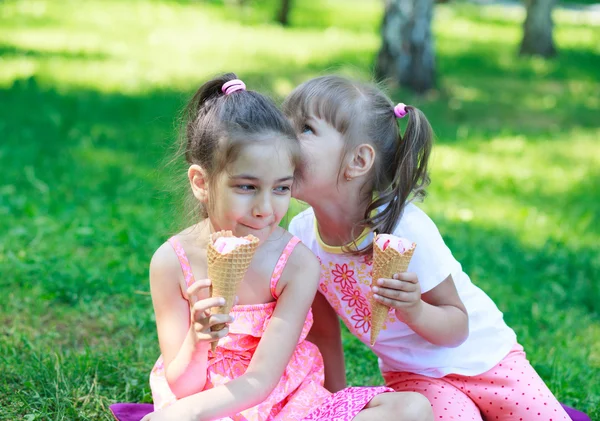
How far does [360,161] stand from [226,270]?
2.74 ft

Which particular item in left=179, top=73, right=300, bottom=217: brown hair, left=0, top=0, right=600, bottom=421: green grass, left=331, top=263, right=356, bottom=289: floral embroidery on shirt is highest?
left=179, top=73, right=300, bottom=217: brown hair

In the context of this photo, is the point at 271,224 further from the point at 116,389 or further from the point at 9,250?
the point at 9,250

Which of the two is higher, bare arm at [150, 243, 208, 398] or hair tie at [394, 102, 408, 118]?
hair tie at [394, 102, 408, 118]

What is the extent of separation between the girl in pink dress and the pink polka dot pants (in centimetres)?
43

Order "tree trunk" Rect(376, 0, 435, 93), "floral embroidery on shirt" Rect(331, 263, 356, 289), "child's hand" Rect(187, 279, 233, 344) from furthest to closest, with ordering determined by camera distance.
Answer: "tree trunk" Rect(376, 0, 435, 93), "floral embroidery on shirt" Rect(331, 263, 356, 289), "child's hand" Rect(187, 279, 233, 344)

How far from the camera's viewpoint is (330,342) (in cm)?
333

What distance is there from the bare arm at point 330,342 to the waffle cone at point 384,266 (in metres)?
0.72

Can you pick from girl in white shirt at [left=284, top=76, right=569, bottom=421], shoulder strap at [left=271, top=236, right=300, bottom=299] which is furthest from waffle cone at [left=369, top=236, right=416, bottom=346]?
shoulder strap at [left=271, top=236, right=300, bottom=299]

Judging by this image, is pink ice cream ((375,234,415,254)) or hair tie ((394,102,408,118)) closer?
pink ice cream ((375,234,415,254))

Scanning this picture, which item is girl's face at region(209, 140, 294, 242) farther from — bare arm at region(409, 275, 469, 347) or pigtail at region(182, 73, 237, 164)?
bare arm at region(409, 275, 469, 347)

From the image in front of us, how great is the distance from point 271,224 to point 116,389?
1.17 metres

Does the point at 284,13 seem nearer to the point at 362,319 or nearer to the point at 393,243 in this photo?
the point at 362,319

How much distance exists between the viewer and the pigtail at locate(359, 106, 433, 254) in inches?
112

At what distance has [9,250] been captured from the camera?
4.63 m
